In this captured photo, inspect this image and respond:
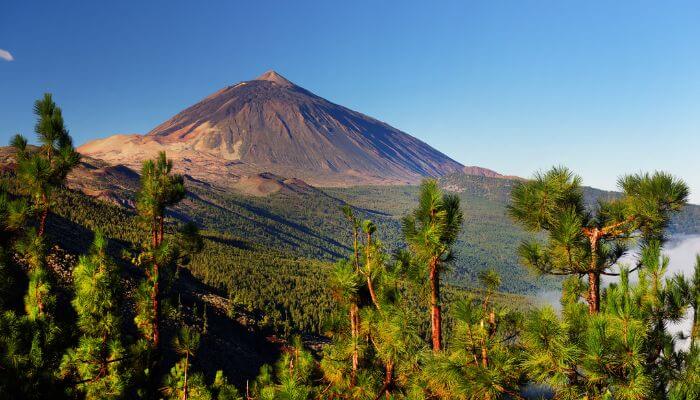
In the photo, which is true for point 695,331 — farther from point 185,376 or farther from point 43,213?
point 43,213

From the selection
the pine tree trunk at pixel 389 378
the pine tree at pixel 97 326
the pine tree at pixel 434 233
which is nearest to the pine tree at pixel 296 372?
the pine tree trunk at pixel 389 378

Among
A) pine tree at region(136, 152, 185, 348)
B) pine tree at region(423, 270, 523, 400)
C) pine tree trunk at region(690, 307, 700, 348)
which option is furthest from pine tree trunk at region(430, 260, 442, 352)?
pine tree at region(136, 152, 185, 348)

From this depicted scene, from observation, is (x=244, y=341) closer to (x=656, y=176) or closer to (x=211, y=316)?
(x=211, y=316)

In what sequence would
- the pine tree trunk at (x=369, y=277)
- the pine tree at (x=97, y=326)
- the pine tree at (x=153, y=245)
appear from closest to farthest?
the pine tree trunk at (x=369, y=277) → the pine tree at (x=97, y=326) → the pine tree at (x=153, y=245)

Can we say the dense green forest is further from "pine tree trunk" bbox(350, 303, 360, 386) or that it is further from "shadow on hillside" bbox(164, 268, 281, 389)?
"shadow on hillside" bbox(164, 268, 281, 389)

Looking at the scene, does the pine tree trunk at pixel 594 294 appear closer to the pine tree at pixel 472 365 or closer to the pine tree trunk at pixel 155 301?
the pine tree at pixel 472 365

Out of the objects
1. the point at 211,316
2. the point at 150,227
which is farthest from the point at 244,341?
the point at 150,227

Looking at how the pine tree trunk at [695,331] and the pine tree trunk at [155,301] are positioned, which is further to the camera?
the pine tree trunk at [155,301]
